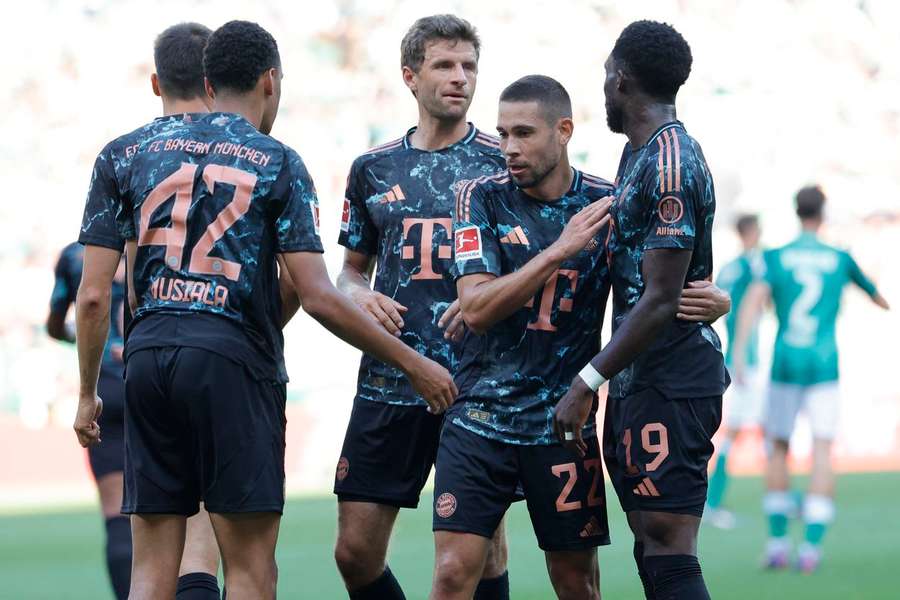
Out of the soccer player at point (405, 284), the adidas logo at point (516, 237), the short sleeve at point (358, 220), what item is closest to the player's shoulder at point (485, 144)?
the soccer player at point (405, 284)

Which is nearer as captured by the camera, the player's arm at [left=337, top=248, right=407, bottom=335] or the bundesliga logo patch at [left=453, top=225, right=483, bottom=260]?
the bundesliga logo patch at [left=453, top=225, right=483, bottom=260]

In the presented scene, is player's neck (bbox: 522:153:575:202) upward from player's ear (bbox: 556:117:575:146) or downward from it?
downward

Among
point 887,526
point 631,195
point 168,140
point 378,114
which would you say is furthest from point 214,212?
point 378,114

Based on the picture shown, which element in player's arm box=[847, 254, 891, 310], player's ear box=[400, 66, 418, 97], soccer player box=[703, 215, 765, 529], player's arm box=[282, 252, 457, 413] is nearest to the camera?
player's arm box=[282, 252, 457, 413]

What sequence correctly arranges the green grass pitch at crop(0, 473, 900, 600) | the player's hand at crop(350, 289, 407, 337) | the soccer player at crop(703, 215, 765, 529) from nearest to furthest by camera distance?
the player's hand at crop(350, 289, 407, 337) < the green grass pitch at crop(0, 473, 900, 600) < the soccer player at crop(703, 215, 765, 529)

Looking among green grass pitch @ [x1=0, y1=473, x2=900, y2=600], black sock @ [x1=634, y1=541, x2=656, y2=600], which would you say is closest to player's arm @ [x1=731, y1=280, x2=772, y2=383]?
green grass pitch @ [x1=0, y1=473, x2=900, y2=600]

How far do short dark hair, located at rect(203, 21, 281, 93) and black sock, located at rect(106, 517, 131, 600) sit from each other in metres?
2.71

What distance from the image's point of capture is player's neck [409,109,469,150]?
611cm

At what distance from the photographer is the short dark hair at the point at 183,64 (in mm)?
5508

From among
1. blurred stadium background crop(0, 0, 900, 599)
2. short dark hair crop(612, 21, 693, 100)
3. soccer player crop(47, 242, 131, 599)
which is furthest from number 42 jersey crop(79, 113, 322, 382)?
blurred stadium background crop(0, 0, 900, 599)

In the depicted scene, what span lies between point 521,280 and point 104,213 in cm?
149

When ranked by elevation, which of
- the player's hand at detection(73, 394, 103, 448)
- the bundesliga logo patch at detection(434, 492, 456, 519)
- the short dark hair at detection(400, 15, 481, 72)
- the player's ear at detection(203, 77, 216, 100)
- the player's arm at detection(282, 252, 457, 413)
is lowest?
the bundesliga logo patch at detection(434, 492, 456, 519)

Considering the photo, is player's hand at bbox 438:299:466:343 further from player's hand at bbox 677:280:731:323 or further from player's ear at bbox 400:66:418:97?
player's ear at bbox 400:66:418:97

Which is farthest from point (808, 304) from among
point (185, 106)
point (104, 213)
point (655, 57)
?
point (104, 213)
